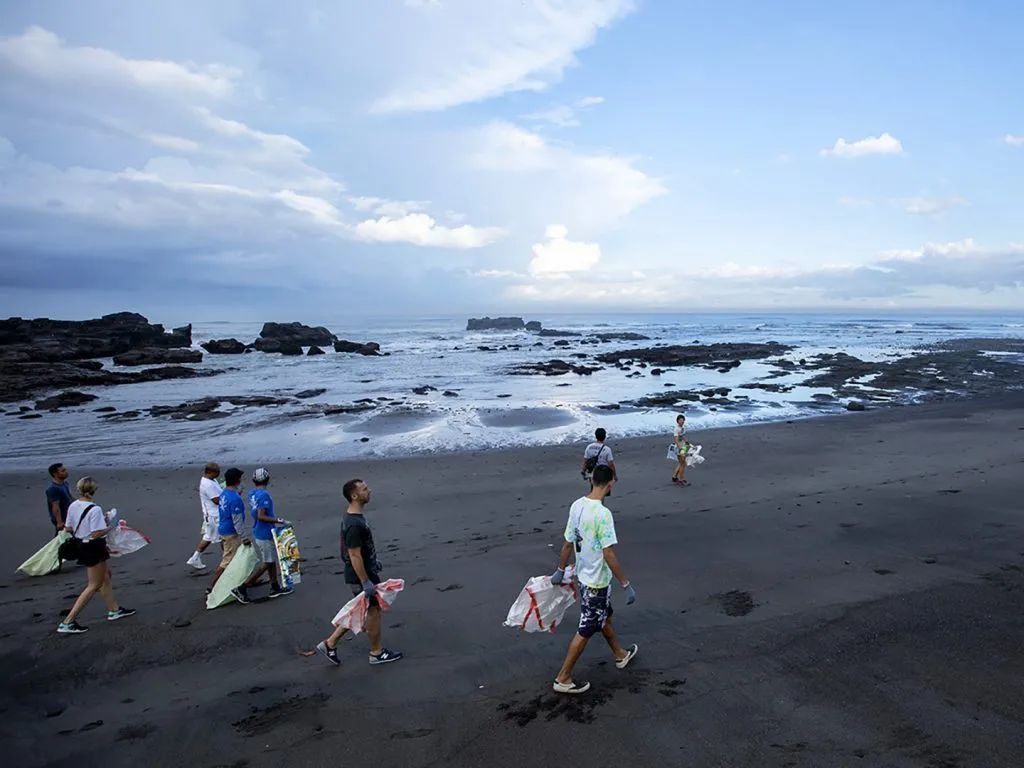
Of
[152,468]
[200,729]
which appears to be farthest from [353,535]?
[152,468]

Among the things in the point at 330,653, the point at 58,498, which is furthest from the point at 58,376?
the point at 330,653

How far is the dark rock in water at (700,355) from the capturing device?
147 ft

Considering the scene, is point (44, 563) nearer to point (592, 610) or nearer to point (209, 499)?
point (209, 499)

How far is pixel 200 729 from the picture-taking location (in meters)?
5.02

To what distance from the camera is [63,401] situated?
93.9 ft

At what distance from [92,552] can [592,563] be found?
5753 millimetres

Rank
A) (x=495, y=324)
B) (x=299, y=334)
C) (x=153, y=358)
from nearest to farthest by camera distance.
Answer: (x=153, y=358)
(x=299, y=334)
(x=495, y=324)

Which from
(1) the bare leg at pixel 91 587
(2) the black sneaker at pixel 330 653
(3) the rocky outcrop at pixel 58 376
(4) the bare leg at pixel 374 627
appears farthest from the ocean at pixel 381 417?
(4) the bare leg at pixel 374 627

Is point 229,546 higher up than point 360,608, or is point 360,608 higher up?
point 360,608

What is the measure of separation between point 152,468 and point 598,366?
32.8 m

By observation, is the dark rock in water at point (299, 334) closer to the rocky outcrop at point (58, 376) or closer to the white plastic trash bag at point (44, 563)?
the rocky outcrop at point (58, 376)

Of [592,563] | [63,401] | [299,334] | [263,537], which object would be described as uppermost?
[299,334]

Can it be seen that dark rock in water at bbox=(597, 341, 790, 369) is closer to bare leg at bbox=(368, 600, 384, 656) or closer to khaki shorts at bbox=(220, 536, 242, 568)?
khaki shorts at bbox=(220, 536, 242, 568)

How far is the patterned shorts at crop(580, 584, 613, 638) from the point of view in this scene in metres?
5.10
